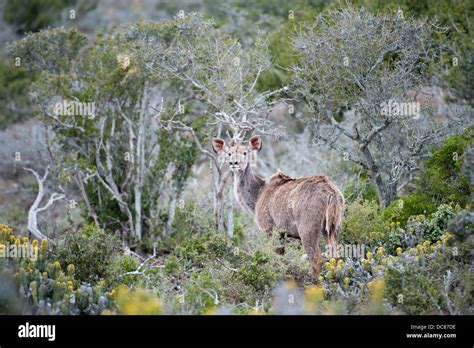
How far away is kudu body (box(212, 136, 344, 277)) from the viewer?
11648 mm

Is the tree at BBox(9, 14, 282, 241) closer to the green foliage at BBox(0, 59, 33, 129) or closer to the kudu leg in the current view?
the kudu leg

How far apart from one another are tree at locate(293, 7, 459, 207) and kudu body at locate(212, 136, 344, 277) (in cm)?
180

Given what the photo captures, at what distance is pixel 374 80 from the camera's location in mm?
13883

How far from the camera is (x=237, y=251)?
1292cm

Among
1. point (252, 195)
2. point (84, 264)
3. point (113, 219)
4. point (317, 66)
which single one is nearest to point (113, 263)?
point (84, 264)

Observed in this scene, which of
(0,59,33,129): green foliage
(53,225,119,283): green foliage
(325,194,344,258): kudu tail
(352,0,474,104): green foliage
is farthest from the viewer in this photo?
(0,59,33,129): green foliage

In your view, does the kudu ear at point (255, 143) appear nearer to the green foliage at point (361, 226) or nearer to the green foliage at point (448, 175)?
the green foliage at point (361, 226)

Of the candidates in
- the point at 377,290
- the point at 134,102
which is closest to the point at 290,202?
the point at 377,290

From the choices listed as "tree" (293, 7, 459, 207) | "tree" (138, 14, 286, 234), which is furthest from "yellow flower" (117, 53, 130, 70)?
"tree" (293, 7, 459, 207)

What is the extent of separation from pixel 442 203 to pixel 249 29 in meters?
11.5

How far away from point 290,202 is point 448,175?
3.11 m

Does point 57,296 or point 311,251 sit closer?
point 57,296
